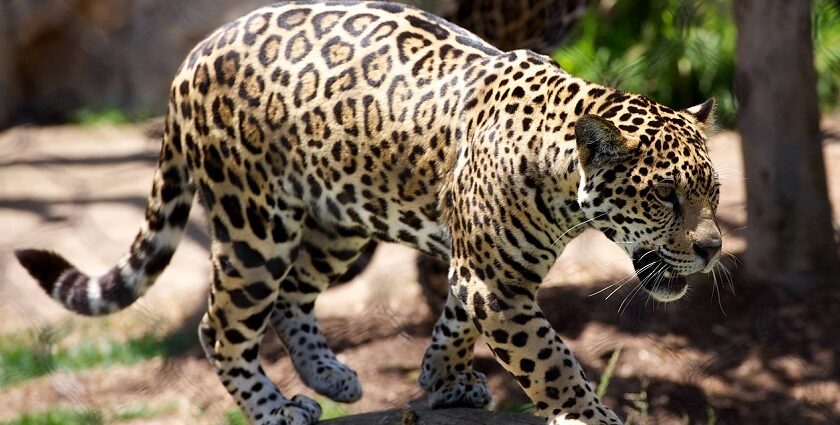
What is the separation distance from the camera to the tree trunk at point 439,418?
315 cm

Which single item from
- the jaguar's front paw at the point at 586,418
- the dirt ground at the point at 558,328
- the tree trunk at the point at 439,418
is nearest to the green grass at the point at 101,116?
the dirt ground at the point at 558,328

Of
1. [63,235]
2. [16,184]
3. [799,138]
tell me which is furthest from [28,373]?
[799,138]

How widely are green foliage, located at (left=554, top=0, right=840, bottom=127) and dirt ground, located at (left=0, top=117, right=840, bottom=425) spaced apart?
0.89 m

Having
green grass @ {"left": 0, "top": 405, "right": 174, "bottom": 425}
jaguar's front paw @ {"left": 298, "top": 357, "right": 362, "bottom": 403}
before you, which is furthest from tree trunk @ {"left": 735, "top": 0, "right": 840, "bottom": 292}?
green grass @ {"left": 0, "top": 405, "right": 174, "bottom": 425}

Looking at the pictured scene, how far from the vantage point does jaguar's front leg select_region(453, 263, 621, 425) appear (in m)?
2.77

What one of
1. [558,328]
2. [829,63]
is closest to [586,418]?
[558,328]

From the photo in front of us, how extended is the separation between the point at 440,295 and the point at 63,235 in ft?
7.70

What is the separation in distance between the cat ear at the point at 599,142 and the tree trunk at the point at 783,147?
243cm

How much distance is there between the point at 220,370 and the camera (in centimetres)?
343

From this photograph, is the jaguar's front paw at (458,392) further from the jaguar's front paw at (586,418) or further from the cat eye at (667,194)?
the cat eye at (667,194)

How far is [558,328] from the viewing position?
16.3 feet

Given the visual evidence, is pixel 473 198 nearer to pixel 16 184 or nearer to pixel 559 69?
pixel 559 69

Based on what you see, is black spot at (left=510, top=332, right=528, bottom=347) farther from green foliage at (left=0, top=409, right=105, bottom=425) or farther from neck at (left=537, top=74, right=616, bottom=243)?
green foliage at (left=0, top=409, right=105, bottom=425)

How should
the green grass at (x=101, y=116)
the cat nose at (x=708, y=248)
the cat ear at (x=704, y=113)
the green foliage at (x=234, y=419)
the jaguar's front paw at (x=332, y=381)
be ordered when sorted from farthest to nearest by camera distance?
1. the green grass at (x=101, y=116)
2. the green foliage at (x=234, y=419)
3. the jaguar's front paw at (x=332, y=381)
4. the cat ear at (x=704, y=113)
5. the cat nose at (x=708, y=248)
